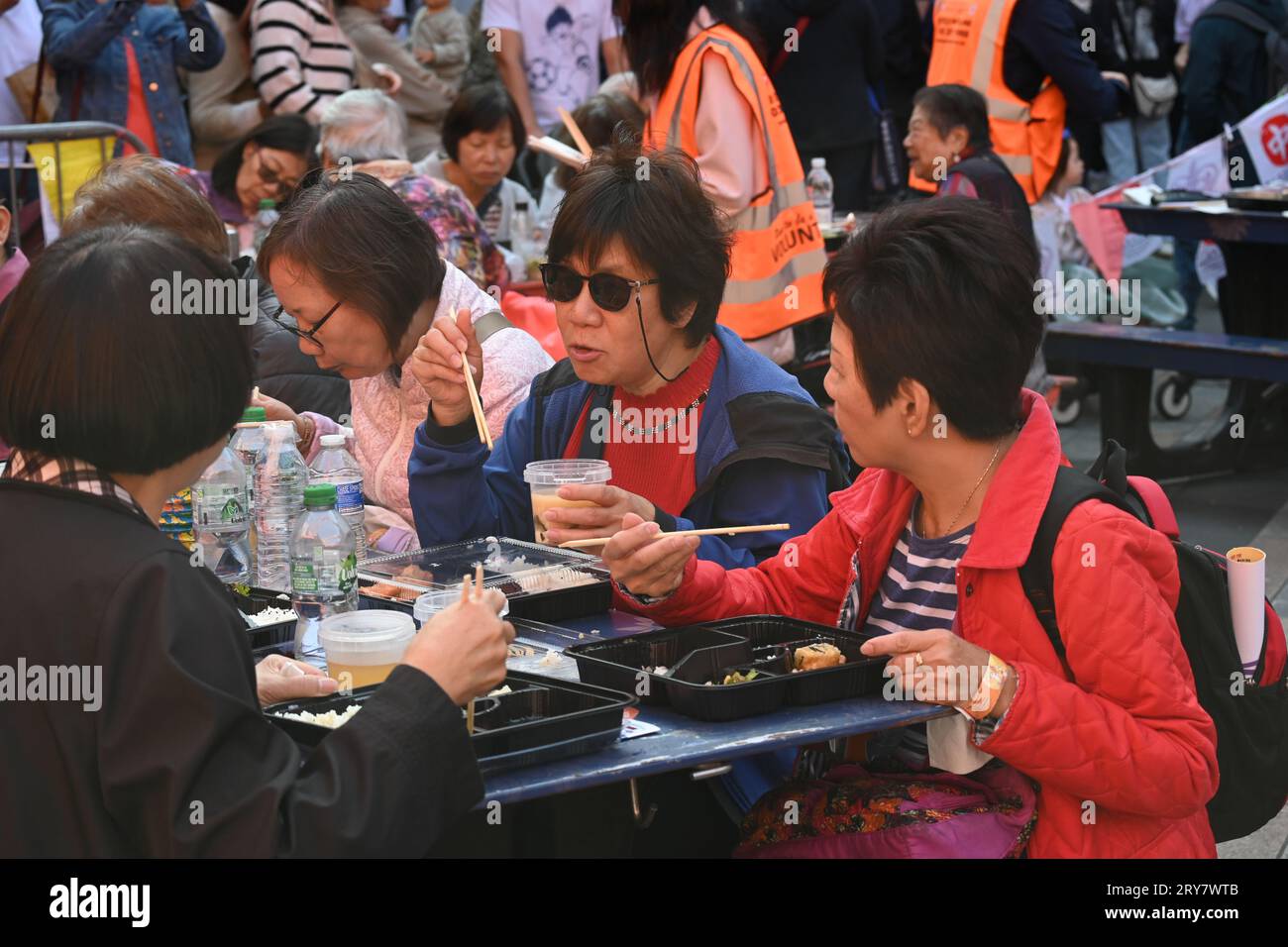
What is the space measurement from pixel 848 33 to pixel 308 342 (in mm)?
5436

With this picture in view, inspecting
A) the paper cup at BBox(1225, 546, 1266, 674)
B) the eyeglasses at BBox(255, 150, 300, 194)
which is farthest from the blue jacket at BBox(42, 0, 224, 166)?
the paper cup at BBox(1225, 546, 1266, 674)

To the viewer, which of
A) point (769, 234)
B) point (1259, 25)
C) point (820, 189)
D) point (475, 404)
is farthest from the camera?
point (1259, 25)

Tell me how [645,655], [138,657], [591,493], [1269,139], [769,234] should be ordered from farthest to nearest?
[1269,139] < [769,234] < [591,493] < [645,655] < [138,657]

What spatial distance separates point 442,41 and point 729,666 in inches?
296

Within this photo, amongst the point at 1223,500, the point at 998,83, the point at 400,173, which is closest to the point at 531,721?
the point at 400,173

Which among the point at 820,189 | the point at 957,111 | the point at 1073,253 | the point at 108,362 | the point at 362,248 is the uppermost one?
the point at 957,111

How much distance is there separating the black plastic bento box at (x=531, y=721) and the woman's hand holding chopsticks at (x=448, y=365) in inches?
39.9

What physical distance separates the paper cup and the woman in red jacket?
0.15 metres

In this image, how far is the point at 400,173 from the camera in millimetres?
6133

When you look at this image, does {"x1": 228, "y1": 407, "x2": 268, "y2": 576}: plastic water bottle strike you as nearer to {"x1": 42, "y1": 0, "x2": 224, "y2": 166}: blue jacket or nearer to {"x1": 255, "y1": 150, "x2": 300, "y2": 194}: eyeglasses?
{"x1": 255, "y1": 150, "x2": 300, "y2": 194}: eyeglasses

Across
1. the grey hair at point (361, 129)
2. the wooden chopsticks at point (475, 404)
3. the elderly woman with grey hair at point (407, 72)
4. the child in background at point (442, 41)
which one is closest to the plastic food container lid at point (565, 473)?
the wooden chopsticks at point (475, 404)

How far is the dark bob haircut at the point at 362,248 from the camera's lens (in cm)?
387

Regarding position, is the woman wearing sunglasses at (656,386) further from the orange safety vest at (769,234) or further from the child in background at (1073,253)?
the child in background at (1073,253)

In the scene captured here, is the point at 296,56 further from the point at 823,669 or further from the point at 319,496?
the point at 823,669
